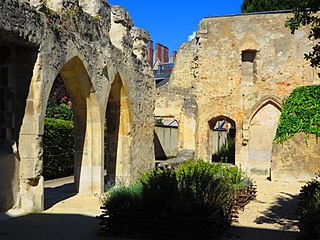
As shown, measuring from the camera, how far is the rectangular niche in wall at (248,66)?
17922 mm

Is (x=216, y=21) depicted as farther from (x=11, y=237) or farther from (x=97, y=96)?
(x=11, y=237)

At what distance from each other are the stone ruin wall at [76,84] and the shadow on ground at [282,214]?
3.33m

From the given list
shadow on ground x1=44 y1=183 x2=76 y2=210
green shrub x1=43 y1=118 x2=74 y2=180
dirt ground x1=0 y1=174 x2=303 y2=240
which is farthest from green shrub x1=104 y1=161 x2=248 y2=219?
green shrub x1=43 y1=118 x2=74 y2=180

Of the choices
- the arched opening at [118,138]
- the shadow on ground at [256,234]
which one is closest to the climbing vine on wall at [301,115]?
the arched opening at [118,138]

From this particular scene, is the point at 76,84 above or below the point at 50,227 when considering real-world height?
above

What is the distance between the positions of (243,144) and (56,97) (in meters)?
7.69

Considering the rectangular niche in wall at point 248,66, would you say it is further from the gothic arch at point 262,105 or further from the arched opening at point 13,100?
the arched opening at point 13,100

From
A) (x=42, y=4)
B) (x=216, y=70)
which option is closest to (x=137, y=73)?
(x=42, y=4)

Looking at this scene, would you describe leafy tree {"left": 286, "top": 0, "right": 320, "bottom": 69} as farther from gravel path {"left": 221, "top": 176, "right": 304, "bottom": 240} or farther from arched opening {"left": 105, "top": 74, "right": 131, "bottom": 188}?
arched opening {"left": 105, "top": 74, "right": 131, "bottom": 188}

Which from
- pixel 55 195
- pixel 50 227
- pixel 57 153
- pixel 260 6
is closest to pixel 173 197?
pixel 50 227

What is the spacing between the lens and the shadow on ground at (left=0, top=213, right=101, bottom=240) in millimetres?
5363

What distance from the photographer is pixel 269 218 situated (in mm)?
7172

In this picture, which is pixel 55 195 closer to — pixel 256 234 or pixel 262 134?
pixel 256 234

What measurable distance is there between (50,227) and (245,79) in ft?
44.4
